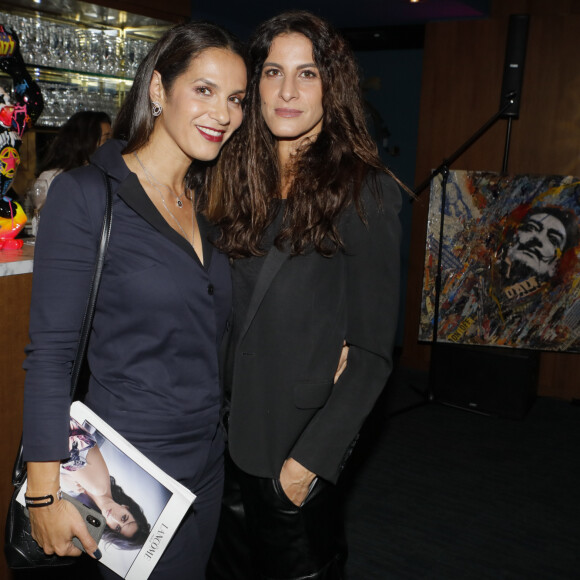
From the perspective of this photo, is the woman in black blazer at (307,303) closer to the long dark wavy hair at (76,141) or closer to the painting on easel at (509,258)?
the long dark wavy hair at (76,141)

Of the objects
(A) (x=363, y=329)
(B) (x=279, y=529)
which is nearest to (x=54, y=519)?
(B) (x=279, y=529)

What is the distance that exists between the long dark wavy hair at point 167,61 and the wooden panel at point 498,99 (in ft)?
12.4

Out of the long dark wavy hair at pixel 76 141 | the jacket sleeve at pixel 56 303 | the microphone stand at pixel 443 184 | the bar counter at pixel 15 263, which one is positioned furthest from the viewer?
the microphone stand at pixel 443 184

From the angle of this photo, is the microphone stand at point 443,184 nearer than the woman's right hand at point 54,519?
No

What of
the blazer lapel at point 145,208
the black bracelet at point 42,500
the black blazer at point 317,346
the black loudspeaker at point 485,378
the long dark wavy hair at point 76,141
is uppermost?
the long dark wavy hair at point 76,141

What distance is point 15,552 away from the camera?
1399 mm

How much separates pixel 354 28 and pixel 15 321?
4740 mm

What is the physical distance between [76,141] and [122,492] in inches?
128

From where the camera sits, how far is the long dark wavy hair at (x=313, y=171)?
5.15ft

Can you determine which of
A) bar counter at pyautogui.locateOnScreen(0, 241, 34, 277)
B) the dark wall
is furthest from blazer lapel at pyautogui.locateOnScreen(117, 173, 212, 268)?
the dark wall

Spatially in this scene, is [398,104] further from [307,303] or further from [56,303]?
[56,303]

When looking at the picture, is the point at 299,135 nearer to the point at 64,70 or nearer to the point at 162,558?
the point at 162,558

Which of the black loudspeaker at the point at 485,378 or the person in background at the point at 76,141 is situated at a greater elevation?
the person in background at the point at 76,141

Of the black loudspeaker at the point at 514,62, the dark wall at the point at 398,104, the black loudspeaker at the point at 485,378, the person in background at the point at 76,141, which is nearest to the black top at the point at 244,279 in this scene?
the person in background at the point at 76,141
